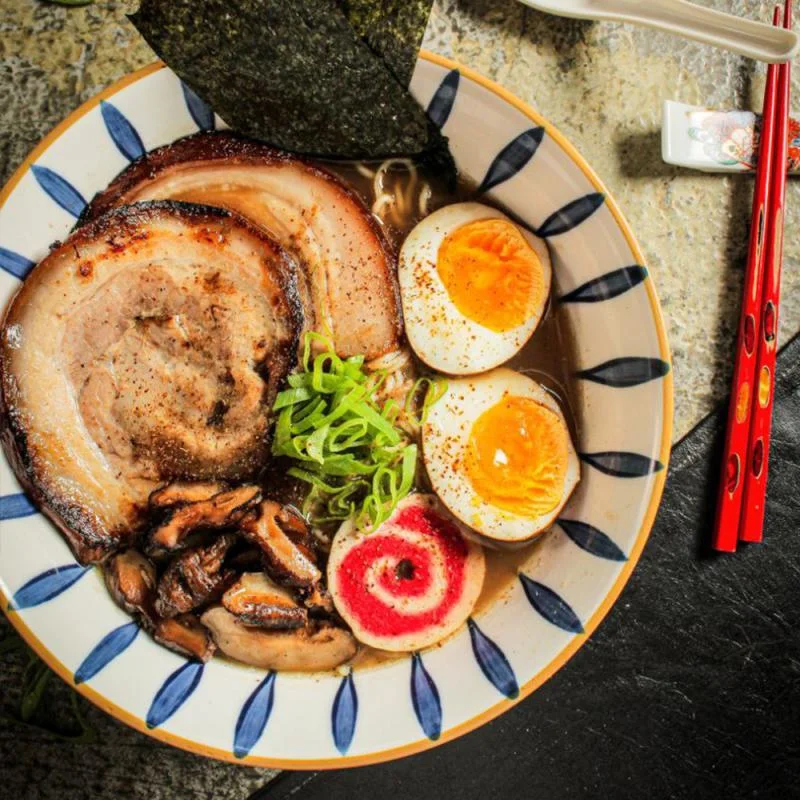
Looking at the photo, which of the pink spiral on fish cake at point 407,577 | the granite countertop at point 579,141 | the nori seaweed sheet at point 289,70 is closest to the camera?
the nori seaweed sheet at point 289,70

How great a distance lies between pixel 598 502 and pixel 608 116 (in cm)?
109

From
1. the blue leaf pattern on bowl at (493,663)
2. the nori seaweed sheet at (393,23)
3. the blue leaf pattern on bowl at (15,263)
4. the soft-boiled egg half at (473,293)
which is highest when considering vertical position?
the nori seaweed sheet at (393,23)

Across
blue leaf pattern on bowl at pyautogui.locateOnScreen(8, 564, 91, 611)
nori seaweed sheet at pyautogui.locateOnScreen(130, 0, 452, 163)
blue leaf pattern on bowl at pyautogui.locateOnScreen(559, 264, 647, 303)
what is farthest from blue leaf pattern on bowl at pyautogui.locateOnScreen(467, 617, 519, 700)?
nori seaweed sheet at pyautogui.locateOnScreen(130, 0, 452, 163)

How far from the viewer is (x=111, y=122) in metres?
1.91

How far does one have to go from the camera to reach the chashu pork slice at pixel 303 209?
78.7 inches

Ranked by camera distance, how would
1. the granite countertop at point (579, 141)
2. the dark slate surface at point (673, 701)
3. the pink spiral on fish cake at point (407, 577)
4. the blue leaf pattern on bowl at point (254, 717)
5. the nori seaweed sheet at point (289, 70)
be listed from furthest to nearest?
1. the dark slate surface at point (673, 701)
2. the granite countertop at point (579, 141)
3. the pink spiral on fish cake at point (407, 577)
4. the blue leaf pattern on bowl at point (254, 717)
5. the nori seaweed sheet at point (289, 70)

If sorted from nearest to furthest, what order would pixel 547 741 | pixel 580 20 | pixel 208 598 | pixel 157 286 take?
pixel 157 286
pixel 208 598
pixel 580 20
pixel 547 741

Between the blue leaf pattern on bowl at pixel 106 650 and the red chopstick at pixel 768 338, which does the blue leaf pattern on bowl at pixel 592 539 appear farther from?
the blue leaf pattern on bowl at pixel 106 650

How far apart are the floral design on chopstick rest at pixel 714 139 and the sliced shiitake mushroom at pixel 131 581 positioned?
176cm

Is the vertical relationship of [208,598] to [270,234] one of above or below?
below

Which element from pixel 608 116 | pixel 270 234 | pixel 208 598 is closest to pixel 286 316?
pixel 270 234

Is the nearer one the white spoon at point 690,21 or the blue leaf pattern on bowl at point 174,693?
the blue leaf pattern on bowl at point 174,693

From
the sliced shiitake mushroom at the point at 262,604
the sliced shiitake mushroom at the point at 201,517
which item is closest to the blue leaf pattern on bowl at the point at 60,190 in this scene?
the sliced shiitake mushroom at the point at 201,517

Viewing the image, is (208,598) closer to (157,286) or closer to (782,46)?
(157,286)
